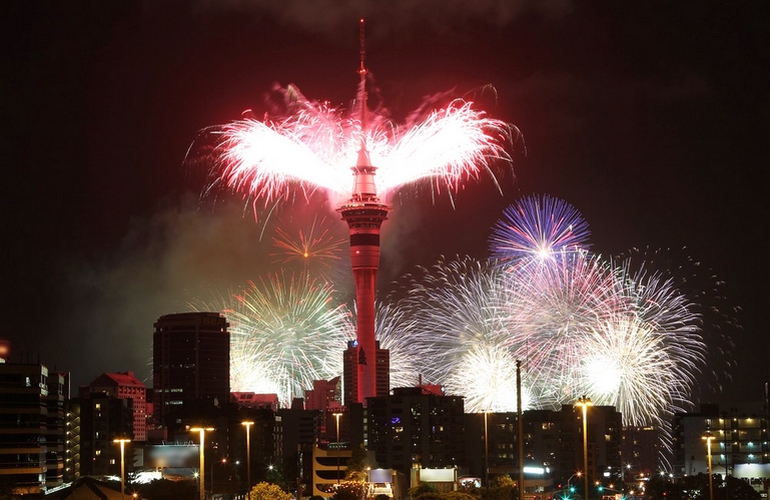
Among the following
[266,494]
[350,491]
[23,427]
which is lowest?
Result: [350,491]

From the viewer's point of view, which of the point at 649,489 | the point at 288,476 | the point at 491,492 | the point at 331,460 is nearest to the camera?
the point at 491,492

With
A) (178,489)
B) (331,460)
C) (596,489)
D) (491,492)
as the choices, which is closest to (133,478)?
(331,460)

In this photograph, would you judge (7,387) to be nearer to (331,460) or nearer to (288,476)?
(331,460)

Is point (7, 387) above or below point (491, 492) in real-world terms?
above

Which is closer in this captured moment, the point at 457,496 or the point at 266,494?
the point at 457,496

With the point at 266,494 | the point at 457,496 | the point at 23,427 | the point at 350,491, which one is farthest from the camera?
the point at 23,427

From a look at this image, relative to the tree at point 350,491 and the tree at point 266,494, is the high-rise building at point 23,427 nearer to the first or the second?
the tree at point 350,491

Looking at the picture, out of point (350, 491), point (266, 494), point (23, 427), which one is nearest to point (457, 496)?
point (266, 494)

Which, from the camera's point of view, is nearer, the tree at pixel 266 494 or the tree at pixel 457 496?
the tree at pixel 457 496

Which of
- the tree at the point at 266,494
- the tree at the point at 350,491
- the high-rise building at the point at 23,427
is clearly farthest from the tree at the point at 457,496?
the high-rise building at the point at 23,427

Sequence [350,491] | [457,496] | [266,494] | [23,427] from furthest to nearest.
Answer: [23,427] < [350,491] < [266,494] < [457,496]

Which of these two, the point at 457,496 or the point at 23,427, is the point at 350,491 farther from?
the point at 23,427
